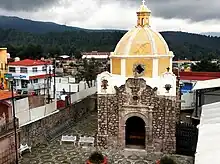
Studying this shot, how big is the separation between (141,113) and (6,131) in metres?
7.50

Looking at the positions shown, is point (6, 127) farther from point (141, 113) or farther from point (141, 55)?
point (141, 55)

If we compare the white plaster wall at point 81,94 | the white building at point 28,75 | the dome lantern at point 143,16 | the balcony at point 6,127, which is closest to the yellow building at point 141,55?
the dome lantern at point 143,16

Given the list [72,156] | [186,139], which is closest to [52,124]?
[72,156]

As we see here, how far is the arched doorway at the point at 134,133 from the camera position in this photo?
61.7ft

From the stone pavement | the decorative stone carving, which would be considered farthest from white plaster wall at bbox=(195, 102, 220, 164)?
the decorative stone carving

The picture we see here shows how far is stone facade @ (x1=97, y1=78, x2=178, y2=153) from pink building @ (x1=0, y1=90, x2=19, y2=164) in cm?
527

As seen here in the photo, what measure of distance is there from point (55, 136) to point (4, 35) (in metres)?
153

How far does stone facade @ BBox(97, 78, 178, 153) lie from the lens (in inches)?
692

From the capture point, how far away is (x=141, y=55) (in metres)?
18.0

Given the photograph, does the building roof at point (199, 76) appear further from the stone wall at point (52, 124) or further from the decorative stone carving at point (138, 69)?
the decorative stone carving at point (138, 69)

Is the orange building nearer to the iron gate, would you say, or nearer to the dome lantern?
the dome lantern

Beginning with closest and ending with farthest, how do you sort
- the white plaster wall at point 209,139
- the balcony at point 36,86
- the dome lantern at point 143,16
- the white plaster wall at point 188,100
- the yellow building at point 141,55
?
the white plaster wall at point 209,139 < the yellow building at point 141,55 < the dome lantern at point 143,16 < the white plaster wall at point 188,100 < the balcony at point 36,86

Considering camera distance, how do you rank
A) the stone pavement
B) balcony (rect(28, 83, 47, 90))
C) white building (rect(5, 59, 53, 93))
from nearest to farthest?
the stone pavement < balcony (rect(28, 83, 47, 90)) < white building (rect(5, 59, 53, 93))

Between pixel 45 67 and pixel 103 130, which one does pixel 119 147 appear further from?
pixel 45 67
